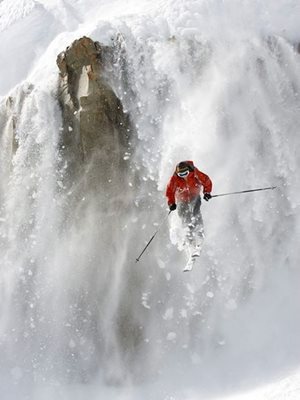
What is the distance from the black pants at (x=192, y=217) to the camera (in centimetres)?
961

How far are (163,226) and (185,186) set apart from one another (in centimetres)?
202

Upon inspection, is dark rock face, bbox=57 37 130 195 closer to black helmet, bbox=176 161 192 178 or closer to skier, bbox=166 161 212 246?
skier, bbox=166 161 212 246

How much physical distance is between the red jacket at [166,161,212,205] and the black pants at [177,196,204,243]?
12cm

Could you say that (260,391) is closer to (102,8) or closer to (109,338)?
(109,338)

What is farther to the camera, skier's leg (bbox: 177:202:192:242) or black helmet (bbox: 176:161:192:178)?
skier's leg (bbox: 177:202:192:242)

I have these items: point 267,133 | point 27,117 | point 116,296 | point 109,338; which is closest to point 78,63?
point 27,117

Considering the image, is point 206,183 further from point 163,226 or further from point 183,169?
point 163,226

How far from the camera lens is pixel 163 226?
36.9 feet

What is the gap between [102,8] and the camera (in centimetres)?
1335

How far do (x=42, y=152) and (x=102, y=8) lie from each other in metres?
4.73

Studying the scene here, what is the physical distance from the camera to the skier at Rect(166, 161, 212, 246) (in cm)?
920

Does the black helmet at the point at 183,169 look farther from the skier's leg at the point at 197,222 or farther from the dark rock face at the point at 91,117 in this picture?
the dark rock face at the point at 91,117

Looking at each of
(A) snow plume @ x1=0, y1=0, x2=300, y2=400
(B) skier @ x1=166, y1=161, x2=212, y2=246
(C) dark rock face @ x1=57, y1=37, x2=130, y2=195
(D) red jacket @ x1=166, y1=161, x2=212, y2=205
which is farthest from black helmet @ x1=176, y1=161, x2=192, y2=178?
(C) dark rock face @ x1=57, y1=37, x2=130, y2=195

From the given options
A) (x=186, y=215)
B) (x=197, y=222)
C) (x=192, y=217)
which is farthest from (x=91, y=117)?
(x=197, y=222)
